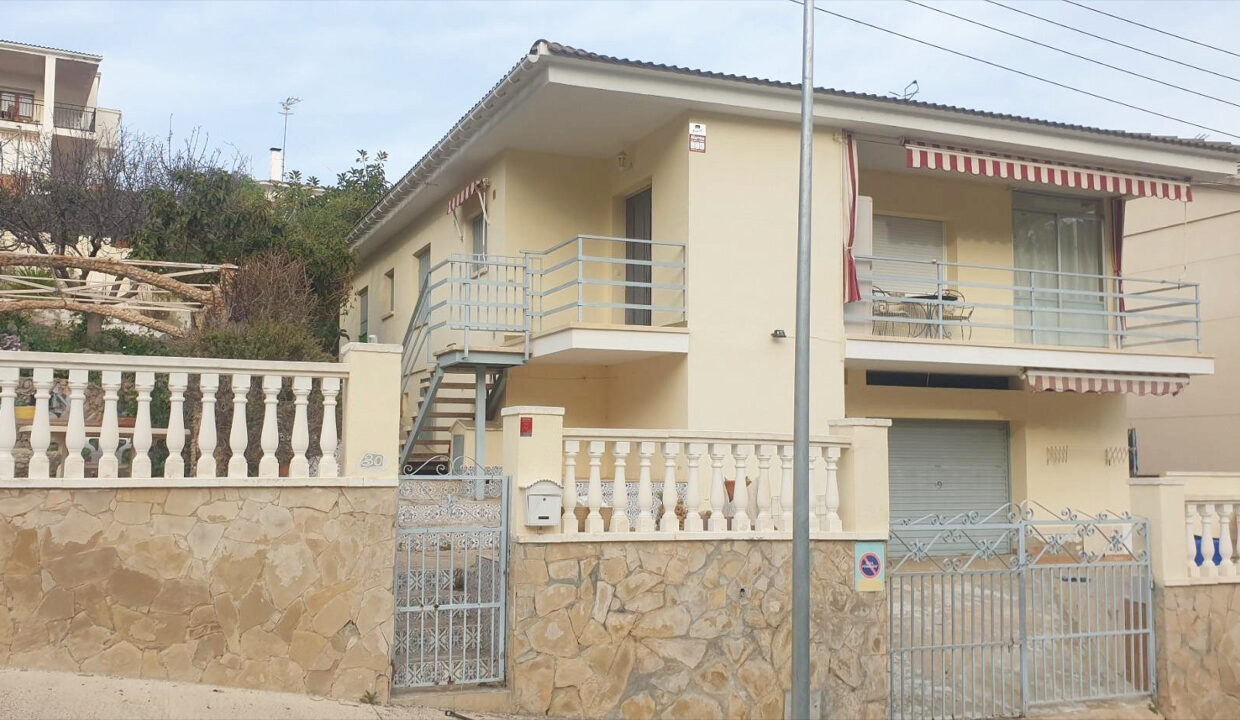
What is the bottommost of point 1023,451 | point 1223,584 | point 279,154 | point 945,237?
point 1223,584

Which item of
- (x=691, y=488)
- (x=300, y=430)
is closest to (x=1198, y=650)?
(x=691, y=488)

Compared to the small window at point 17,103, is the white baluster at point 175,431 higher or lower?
lower

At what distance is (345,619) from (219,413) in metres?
4.96

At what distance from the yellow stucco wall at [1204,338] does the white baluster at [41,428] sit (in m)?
18.7

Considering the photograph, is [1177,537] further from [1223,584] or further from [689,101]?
[689,101]

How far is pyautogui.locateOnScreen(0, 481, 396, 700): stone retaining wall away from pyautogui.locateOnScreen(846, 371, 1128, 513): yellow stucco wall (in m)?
10.4

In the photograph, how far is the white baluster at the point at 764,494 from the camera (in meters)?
8.96

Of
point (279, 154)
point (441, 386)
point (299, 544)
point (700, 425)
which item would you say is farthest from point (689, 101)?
point (279, 154)

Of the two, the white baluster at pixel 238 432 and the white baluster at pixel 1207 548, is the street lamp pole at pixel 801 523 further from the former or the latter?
the white baluster at pixel 1207 548

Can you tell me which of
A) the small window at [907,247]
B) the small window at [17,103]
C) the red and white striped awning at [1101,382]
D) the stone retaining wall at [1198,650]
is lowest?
the stone retaining wall at [1198,650]

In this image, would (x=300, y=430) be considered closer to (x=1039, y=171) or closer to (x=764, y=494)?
(x=764, y=494)

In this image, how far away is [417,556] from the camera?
9227 mm

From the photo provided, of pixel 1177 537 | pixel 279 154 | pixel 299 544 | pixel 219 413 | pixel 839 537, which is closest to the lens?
pixel 299 544

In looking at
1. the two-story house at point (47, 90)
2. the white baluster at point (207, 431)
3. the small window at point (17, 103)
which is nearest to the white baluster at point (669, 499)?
the white baluster at point (207, 431)
